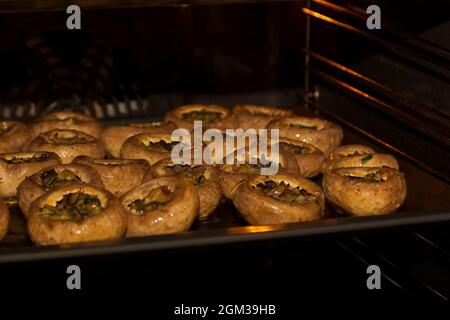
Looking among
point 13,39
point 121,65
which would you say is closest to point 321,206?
point 121,65

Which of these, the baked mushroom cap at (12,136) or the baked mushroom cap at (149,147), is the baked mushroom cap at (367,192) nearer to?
the baked mushroom cap at (149,147)

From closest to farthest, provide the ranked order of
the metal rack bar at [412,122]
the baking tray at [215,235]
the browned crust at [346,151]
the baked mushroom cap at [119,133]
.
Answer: the baking tray at [215,235] → the metal rack bar at [412,122] → the browned crust at [346,151] → the baked mushroom cap at [119,133]

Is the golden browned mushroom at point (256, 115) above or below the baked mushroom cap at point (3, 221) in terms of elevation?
above

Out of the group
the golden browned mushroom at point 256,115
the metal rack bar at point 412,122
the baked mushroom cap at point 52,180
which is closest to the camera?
the baked mushroom cap at point 52,180

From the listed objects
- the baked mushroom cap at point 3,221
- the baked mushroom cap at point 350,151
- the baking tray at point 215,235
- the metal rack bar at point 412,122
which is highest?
the metal rack bar at point 412,122

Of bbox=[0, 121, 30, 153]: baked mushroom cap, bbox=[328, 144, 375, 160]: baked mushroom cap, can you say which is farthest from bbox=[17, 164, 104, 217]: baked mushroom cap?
bbox=[328, 144, 375, 160]: baked mushroom cap

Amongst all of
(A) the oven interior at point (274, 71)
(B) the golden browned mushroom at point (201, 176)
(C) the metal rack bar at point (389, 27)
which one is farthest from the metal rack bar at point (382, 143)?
(B) the golden browned mushroom at point (201, 176)

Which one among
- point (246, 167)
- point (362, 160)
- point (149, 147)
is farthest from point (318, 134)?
point (149, 147)
